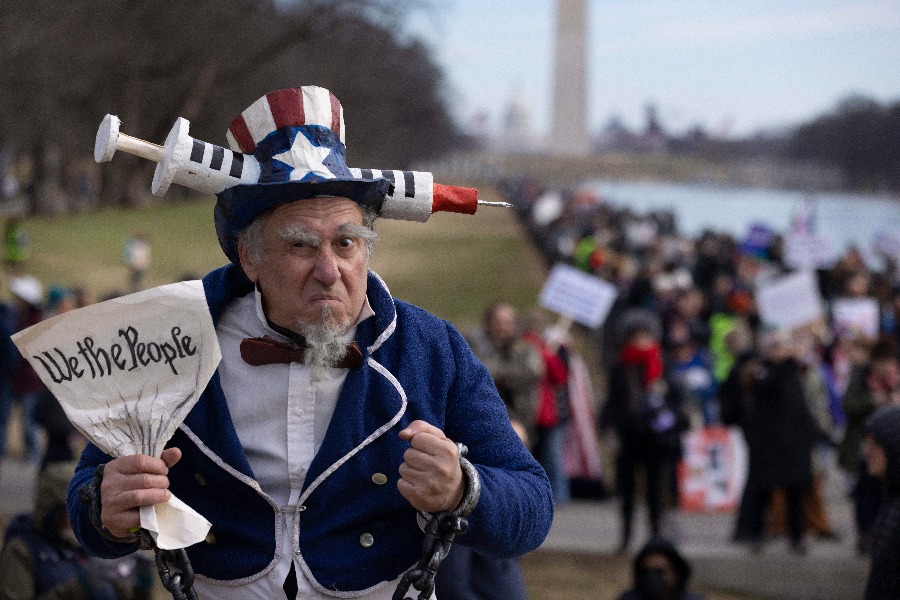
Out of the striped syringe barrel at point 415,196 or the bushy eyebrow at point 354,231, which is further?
the striped syringe barrel at point 415,196

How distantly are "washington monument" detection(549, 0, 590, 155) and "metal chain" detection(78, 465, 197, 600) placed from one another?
286ft

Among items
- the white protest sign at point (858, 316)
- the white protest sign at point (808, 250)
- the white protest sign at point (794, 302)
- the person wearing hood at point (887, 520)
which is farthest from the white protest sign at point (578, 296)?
the person wearing hood at point (887, 520)

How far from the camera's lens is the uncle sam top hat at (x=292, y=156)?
2.69 metres

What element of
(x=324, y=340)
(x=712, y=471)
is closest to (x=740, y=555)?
(x=712, y=471)

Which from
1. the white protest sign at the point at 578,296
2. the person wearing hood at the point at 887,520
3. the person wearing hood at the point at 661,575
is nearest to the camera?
the person wearing hood at the point at 887,520

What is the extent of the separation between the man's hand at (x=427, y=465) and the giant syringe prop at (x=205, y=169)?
56 centimetres

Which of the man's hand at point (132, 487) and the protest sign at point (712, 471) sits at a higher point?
the man's hand at point (132, 487)

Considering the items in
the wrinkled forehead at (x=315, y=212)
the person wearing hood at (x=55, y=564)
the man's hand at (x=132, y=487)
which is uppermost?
the wrinkled forehead at (x=315, y=212)

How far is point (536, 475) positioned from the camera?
2824mm

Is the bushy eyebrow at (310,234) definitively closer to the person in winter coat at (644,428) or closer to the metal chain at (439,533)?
the metal chain at (439,533)

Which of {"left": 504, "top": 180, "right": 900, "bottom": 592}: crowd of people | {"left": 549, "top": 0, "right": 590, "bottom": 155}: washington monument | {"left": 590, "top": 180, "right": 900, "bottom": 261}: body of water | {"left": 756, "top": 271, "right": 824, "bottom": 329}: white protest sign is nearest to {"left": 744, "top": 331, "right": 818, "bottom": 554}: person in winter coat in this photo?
{"left": 504, "top": 180, "right": 900, "bottom": 592}: crowd of people

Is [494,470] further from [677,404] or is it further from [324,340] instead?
[677,404]

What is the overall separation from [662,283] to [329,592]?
14830mm

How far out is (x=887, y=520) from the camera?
3.96 metres
